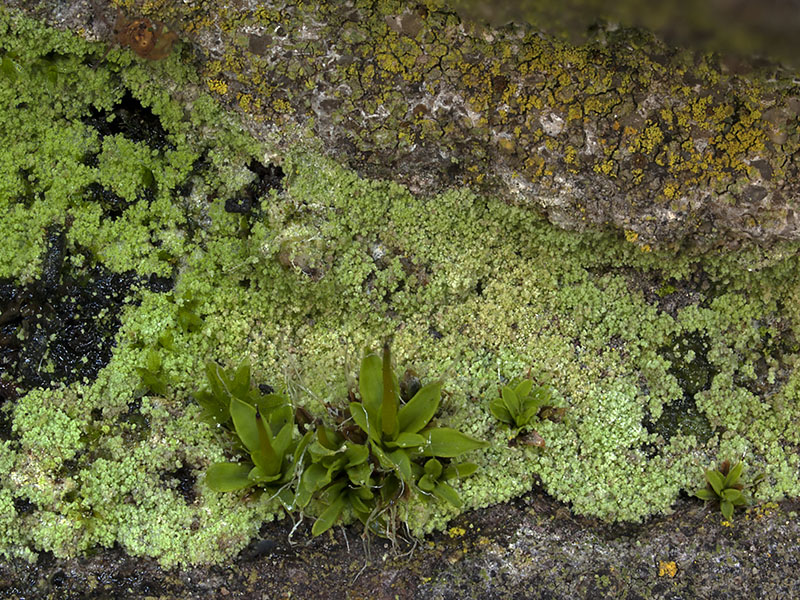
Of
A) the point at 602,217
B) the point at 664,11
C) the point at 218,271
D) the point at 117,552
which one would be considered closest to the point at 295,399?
the point at 218,271

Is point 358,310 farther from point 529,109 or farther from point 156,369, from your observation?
point 529,109

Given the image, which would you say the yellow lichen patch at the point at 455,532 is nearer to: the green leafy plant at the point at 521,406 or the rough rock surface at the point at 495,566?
the rough rock surface at the point at 495,566

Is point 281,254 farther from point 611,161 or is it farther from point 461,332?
point 611,161

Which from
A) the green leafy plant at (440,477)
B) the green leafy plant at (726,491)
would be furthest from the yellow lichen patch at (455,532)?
the green leafy plant at (726,491)

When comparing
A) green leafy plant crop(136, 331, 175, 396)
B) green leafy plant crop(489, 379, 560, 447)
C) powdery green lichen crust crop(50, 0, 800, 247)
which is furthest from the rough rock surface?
powdery green lichen crust crop(50, 0, 800, 247)

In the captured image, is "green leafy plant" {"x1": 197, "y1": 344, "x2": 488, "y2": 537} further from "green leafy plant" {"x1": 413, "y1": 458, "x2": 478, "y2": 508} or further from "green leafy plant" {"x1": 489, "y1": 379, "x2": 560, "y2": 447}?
"green leafy plant" {"x1": 489, "y1": 379, "x2": 560, "y2": 447}

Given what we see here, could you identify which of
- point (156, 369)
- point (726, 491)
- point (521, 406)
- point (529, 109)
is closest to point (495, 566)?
point (521, 406)
